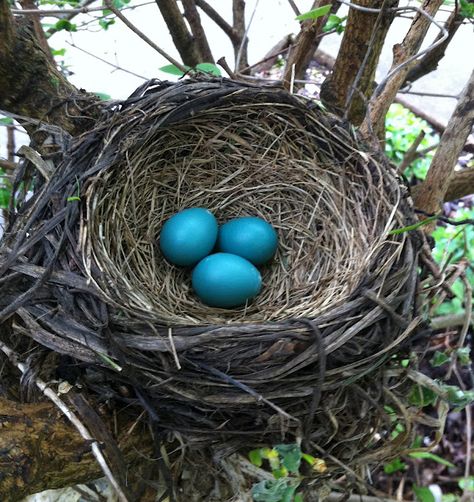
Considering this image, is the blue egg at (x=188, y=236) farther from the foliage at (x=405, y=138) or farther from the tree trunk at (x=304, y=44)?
the foliage at (x=405, y=138)

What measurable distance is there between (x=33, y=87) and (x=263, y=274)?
574 mm

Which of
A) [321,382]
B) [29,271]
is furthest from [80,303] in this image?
[321,382]

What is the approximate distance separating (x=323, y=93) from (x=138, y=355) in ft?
2.20

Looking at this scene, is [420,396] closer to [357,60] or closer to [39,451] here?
[39,451]

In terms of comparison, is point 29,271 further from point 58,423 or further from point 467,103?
point 467,103

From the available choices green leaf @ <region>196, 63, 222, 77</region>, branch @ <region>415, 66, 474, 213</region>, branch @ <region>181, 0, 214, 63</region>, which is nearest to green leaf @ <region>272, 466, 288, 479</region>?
branch @ <region>415, 66, 474, 213</region>

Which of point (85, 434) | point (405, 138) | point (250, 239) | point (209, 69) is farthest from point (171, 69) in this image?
point (405, 138)

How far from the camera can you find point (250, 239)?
1.20 meters

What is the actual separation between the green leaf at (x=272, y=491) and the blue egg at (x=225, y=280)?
46 centimetres

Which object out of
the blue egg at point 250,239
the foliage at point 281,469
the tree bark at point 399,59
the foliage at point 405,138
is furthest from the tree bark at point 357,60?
the foliage at point 405,138

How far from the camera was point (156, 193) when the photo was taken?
1192 mm

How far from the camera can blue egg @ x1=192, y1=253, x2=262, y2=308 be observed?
1126 millimetres

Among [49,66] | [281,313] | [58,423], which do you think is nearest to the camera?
[58,423]

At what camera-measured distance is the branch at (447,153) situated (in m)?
1.01
